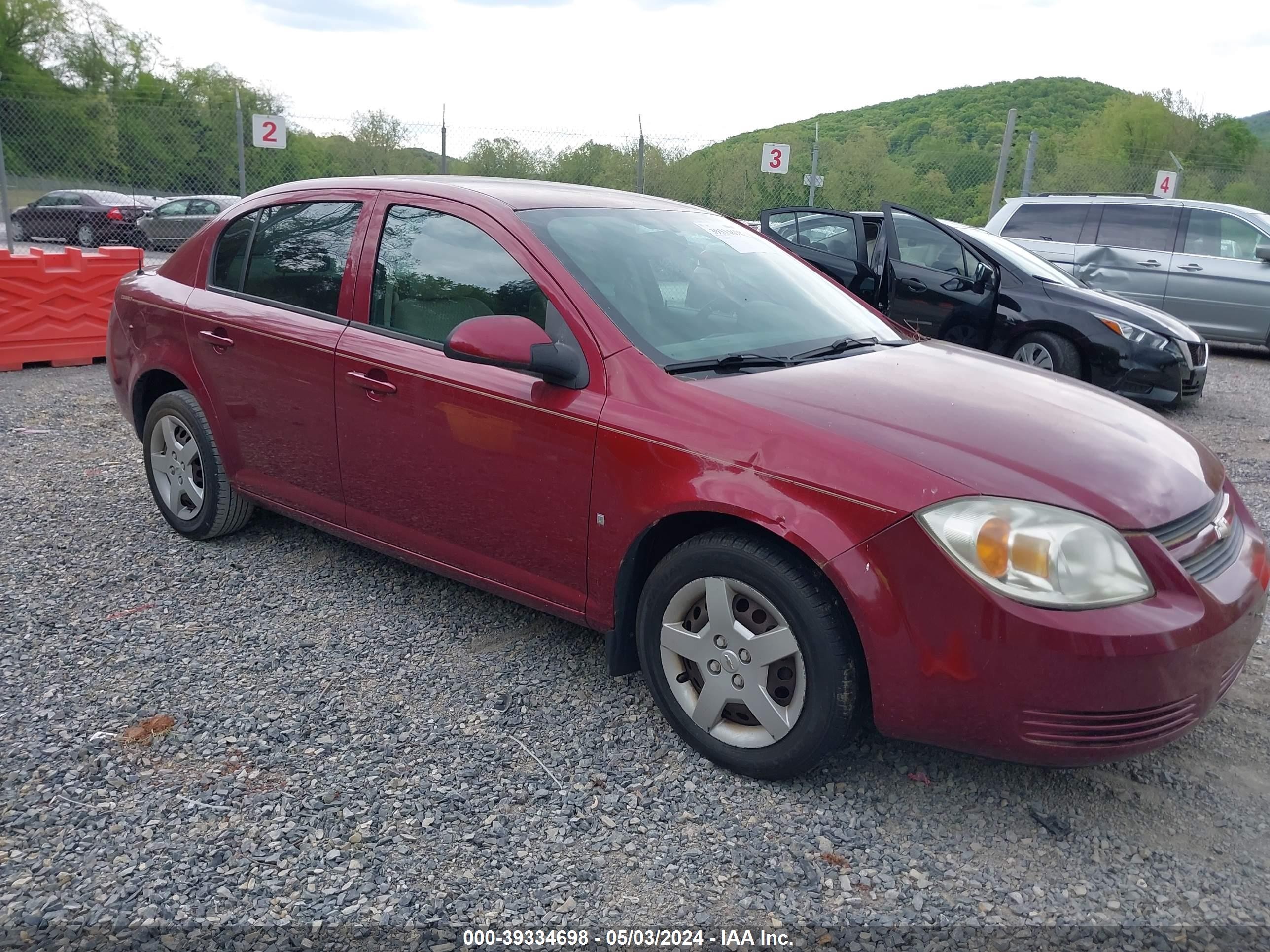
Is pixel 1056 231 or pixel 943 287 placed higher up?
pixel 1056 231

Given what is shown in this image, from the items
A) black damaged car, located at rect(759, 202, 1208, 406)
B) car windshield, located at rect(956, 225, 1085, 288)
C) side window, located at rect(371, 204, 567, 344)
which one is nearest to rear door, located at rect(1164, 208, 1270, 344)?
black damaged car, located at rect(759, 202, 1208, 406)

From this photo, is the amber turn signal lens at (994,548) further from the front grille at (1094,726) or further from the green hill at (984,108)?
the green hill at (984,108)

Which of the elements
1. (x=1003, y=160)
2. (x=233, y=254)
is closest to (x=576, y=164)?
(x=1003, y=160)

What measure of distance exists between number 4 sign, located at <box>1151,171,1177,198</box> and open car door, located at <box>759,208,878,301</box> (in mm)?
10127

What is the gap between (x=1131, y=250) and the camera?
11.1 metres

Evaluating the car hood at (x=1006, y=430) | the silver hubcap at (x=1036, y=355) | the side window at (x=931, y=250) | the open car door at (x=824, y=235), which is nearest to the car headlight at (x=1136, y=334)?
the silver hubcap at (x=1036, y=355)

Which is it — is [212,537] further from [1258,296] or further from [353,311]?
[1258,296]

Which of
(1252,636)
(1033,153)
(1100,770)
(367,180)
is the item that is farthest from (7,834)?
(1033,153)

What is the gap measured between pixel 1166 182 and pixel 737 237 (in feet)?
50.5

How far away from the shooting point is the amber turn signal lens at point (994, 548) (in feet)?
7.72

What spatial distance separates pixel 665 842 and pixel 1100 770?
1.33 metres

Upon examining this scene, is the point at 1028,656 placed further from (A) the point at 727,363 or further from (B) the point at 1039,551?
(A) the point at 727,363

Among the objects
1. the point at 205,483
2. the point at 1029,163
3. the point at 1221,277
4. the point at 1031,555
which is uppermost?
the point at 1029,163

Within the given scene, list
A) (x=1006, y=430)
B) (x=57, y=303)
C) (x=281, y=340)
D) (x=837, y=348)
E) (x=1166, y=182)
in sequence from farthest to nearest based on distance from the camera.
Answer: (x=1166, y=182) < (x=57, y=303) < (x=281, y=340) < (x=837, y=348) < (x=1006, y=430)
